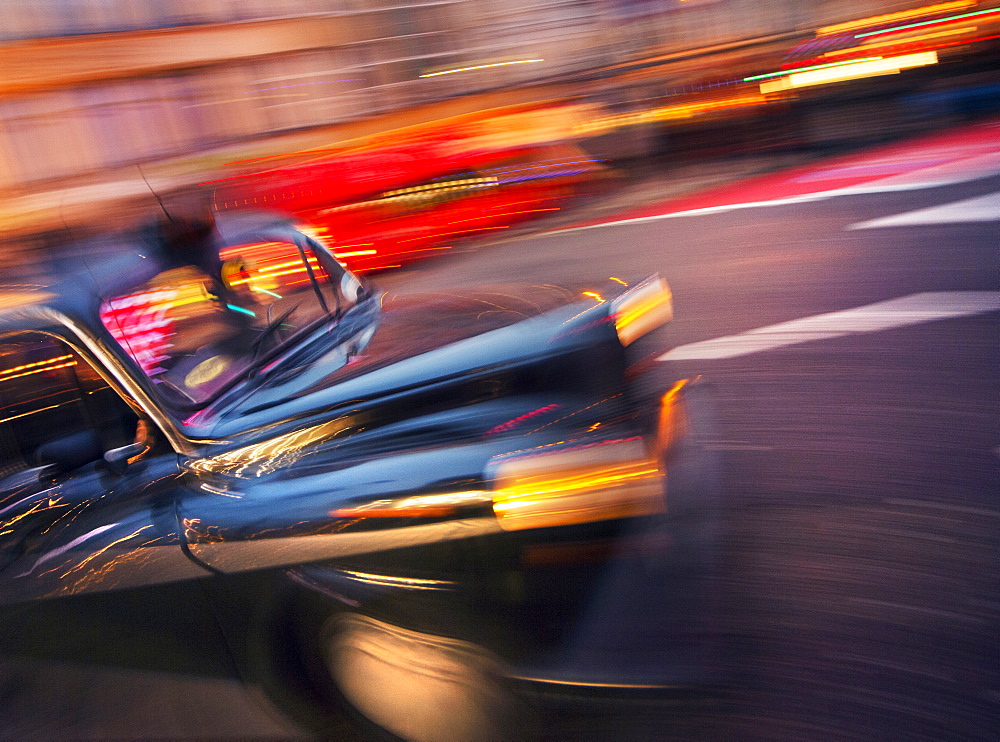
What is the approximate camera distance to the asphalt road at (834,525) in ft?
7.52

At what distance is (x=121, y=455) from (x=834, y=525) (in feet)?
8.45

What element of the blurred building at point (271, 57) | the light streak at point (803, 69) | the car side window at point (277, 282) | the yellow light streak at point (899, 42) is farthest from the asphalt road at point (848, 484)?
the blurred building at point (271, 57)

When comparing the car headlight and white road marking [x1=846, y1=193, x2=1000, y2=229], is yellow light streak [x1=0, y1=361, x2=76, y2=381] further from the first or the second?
white road marking [x1=846, y1=193, x2=1000, y2=229]

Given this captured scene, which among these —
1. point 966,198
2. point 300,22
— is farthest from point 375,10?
point 966,198

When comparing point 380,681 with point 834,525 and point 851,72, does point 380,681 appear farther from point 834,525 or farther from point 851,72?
point 851,72

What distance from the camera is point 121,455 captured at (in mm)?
2422

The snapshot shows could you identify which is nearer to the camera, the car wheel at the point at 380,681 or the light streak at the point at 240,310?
the car wheel at the point at 380,681

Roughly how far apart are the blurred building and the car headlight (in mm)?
14681

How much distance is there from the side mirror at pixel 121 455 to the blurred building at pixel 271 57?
16311mm

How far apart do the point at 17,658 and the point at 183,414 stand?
89 centimetres

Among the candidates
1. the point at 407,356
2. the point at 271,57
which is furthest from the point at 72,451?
the point at 271,57

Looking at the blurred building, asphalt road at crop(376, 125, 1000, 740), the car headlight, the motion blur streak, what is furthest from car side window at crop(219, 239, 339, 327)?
the blurred building

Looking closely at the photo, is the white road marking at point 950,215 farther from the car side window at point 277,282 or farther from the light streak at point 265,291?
the light streak at point 265,291

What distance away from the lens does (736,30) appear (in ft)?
58.4
